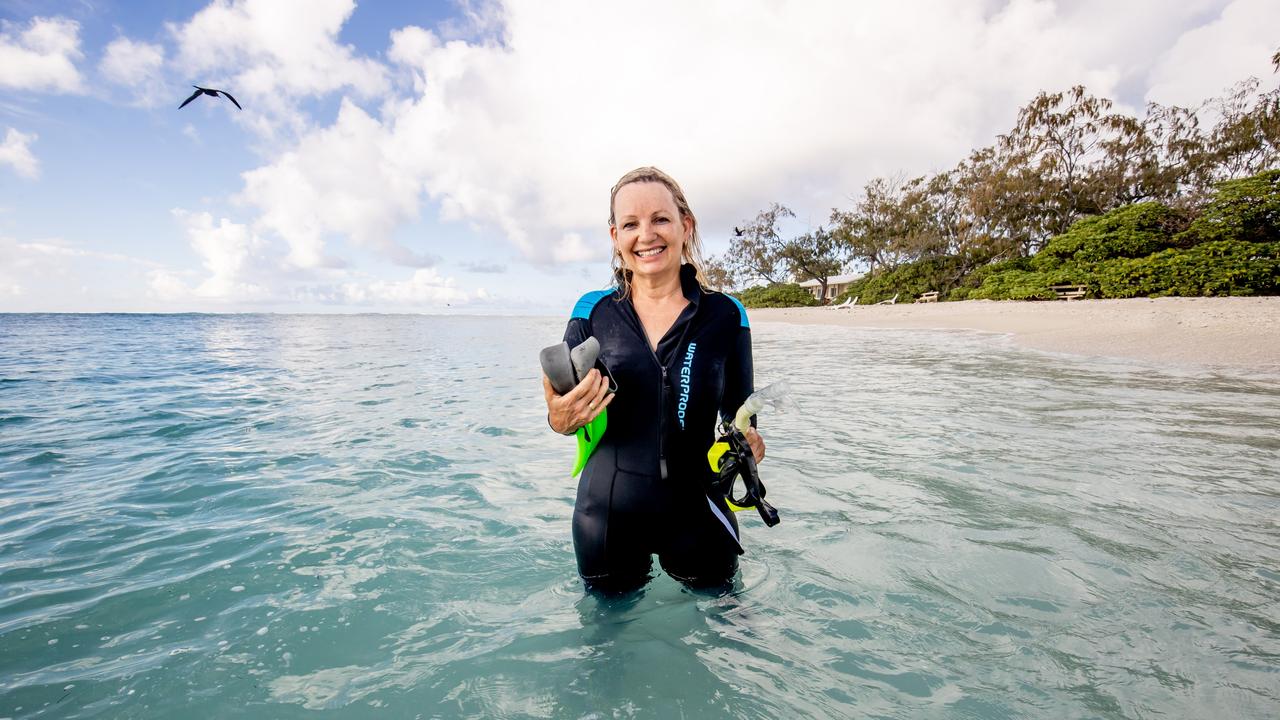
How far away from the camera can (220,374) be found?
13.4 metres

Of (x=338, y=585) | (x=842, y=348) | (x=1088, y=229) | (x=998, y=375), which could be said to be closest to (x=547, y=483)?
(x=338, y=585)

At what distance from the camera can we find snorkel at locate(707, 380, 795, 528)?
214 cm

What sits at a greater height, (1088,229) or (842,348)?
(1088,229)

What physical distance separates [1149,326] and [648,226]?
18617 mm

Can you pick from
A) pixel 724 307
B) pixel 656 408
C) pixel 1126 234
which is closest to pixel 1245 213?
pixel 1126 234

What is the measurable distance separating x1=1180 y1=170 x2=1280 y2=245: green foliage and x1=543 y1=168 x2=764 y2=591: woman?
28220 millimetres

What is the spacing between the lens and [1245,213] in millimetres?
19938

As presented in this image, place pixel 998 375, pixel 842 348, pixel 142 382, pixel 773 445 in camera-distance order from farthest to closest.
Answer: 1. pixel 842 348
2. pixel 142 382
3. pixel 998 375
4. pixel 773 445

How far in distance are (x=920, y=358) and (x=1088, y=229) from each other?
20187mm

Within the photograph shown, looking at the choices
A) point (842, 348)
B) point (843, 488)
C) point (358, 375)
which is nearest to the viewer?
point (843, 488)

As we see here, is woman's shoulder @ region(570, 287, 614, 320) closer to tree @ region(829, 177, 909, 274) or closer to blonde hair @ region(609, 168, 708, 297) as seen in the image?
blonde hair @ region(609, 168, 708, 297)

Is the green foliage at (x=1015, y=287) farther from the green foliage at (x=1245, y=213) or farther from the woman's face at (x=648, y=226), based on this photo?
the woman's face at (x=648, y=226)

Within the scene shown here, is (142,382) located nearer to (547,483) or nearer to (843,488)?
(547,483)

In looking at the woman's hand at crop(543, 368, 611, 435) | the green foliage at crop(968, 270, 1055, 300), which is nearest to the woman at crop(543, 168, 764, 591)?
the woman's hand at crop(543, 368, 611, 435)
